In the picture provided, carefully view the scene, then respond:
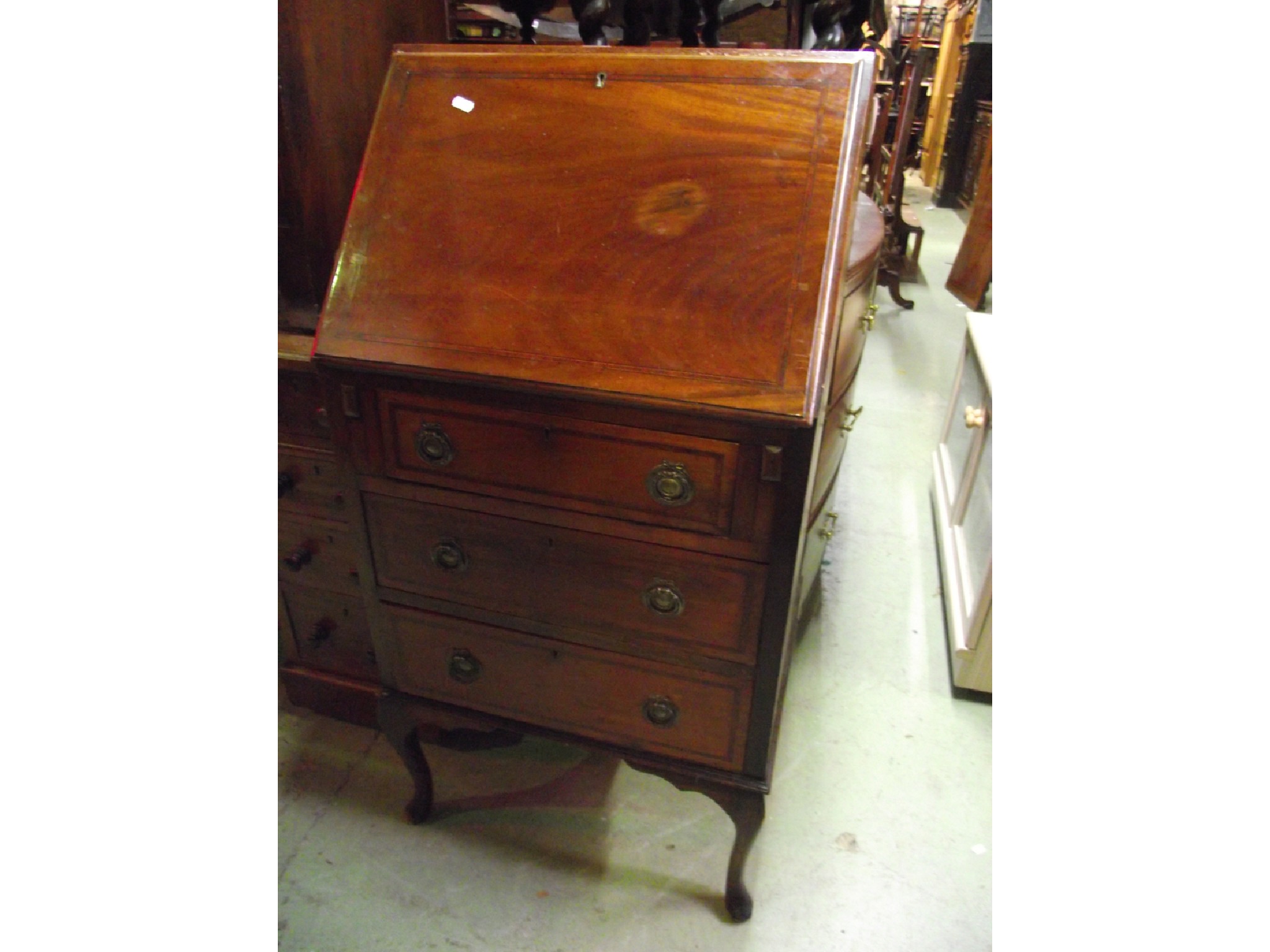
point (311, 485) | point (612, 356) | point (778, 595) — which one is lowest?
point (311, 485)

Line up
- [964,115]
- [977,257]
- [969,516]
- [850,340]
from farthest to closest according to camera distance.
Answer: [964,115], [977,257], [969,516], [850,340]

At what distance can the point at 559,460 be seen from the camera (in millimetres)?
971

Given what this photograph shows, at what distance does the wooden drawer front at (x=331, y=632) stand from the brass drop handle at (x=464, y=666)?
0.41 metres

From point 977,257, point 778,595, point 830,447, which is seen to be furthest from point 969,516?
point 977,257

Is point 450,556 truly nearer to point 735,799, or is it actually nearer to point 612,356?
point 612,356

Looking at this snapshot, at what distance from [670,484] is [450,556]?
392 millimetres

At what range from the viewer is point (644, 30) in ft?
4.40

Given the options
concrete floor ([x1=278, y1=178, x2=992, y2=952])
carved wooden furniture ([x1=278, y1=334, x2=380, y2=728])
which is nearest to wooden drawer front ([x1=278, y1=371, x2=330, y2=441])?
carved wooden furniture ([x1=278, y1=334, x2=380, y2=728])

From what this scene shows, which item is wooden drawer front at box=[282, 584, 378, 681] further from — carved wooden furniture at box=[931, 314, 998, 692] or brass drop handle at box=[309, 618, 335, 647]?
carved wooden furniture at box=[931, 314, 998, 692]

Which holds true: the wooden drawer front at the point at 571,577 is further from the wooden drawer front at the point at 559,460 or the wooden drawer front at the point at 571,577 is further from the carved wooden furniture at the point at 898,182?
the carved wooden furniture at the point at 898,182

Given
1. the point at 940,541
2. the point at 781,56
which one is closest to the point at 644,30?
the point at 781,56

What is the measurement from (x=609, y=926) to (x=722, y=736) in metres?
0.50

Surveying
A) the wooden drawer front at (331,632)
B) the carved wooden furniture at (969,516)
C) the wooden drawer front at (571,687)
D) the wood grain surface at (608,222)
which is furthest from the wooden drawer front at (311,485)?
the carved wooden furniture at (969,516)

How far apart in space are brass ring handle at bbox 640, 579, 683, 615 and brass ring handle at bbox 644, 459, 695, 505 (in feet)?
0.44
